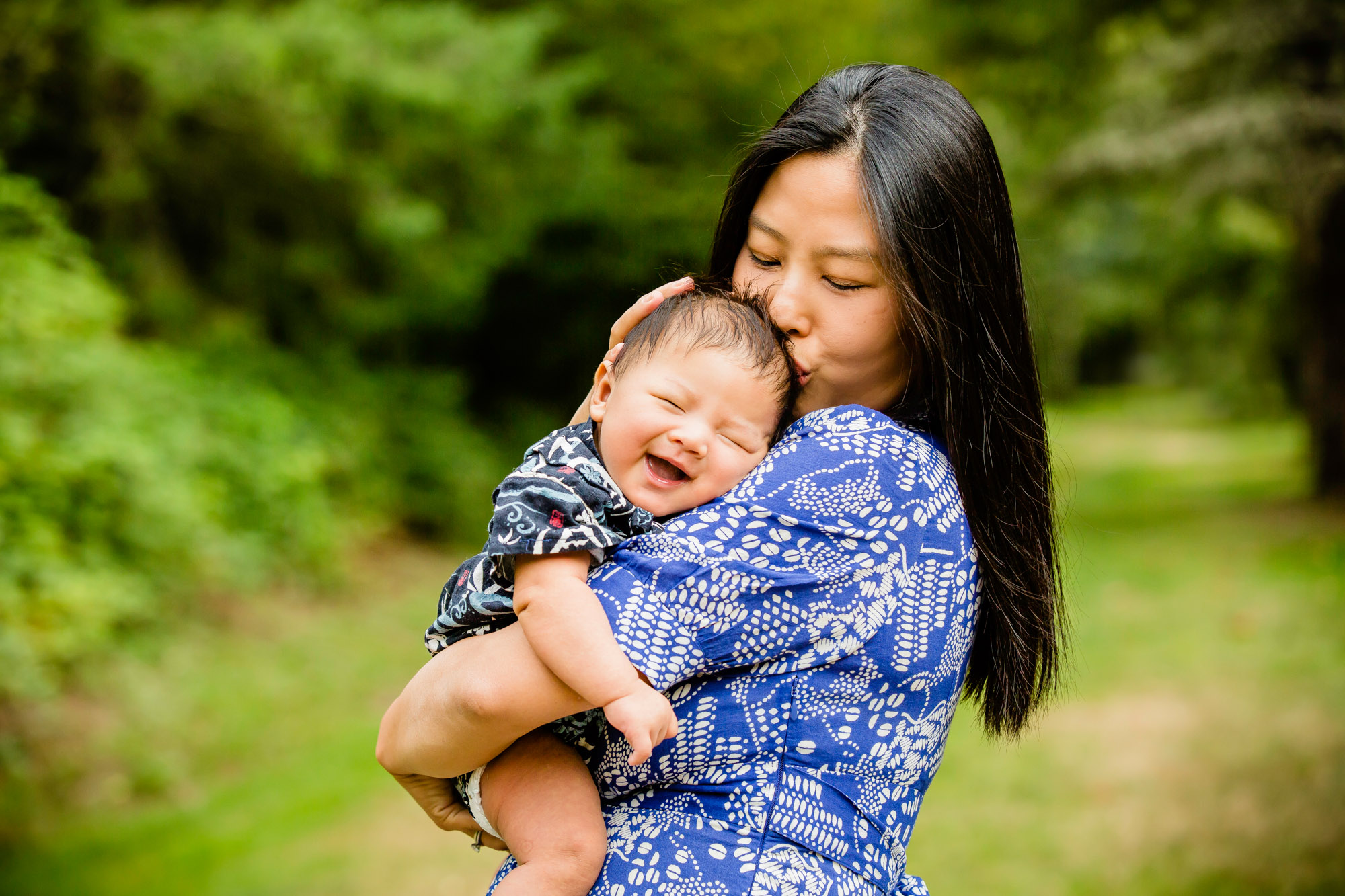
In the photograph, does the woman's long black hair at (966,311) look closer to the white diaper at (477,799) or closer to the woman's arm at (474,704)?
the woman's arm at (474,704)

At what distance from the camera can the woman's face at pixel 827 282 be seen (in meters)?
1.65

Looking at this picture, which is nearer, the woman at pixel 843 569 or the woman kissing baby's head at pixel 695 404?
the woman at pixel 843 569

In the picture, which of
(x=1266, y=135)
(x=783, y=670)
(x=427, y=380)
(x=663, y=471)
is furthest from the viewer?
(x=427, y=380)

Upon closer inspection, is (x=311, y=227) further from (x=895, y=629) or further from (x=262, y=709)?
(x=895, y=629)

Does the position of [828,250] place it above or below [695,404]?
above

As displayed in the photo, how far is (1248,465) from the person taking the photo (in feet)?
57.8

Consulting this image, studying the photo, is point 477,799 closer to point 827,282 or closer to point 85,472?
point 827,282

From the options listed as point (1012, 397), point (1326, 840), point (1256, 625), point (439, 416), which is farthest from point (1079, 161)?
point (1012, 397)

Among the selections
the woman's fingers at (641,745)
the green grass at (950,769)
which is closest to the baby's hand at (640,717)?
the woman's fingers at (641,745)

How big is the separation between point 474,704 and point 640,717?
21cm

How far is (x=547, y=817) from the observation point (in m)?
1.45

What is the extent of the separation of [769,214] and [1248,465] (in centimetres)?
1809

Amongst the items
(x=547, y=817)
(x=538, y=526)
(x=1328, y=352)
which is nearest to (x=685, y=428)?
(x=538, y=526)

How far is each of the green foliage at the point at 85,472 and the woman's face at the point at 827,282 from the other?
332cm
